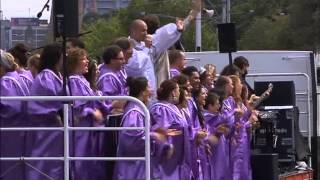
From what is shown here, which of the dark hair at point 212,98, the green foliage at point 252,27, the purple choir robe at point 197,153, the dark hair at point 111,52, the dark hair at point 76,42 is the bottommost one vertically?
the purple choir robe at point 197,153

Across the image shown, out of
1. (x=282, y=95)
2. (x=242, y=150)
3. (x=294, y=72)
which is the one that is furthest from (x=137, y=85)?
(x=294, y=72)

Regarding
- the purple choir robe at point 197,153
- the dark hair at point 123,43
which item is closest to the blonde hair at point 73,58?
the dark hair at point 123,43

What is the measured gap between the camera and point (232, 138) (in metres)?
11.1

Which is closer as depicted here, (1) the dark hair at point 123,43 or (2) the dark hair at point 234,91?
(1) the dark hair at point 123,43

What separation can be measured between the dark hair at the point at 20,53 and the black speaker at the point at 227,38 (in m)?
4.16

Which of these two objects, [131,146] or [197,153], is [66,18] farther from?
[197,153]

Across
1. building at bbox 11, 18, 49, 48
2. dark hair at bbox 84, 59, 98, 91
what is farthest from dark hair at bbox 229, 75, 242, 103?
dark hair at bbox 84, 59, 98, 91

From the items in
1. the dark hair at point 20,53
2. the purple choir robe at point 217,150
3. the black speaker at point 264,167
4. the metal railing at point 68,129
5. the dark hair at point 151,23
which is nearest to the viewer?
the metal railing at point 68,129

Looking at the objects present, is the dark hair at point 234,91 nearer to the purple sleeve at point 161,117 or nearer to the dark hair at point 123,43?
the dark hair at point 123,43

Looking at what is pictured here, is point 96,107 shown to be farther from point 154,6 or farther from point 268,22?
point 268,22

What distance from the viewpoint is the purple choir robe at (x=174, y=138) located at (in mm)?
9078

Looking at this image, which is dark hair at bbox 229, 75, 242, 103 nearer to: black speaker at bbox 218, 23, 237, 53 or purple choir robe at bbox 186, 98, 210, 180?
purple choir robe at bbox 186, 98, 210, 180

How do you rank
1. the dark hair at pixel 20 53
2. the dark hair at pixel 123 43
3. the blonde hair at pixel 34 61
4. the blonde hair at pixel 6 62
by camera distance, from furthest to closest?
1. the dark hair at pixel 20 53
2. the dark hair at pixel 123 43
3. the blonde hair at pixel 34 61
4. the blonde hair at pixel 6 62

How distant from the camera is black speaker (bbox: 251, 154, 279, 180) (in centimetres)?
1173
